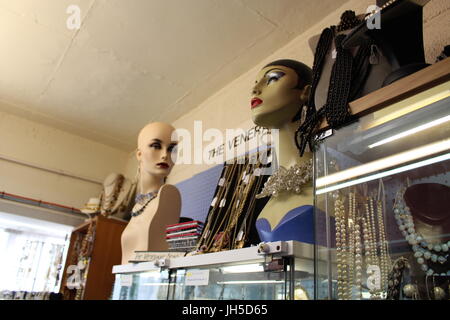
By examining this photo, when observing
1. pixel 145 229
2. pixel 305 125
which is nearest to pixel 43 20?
pixel 145 229

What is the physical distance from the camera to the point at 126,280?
1.65 meters

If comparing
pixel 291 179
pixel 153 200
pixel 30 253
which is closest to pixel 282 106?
pixel 291 179

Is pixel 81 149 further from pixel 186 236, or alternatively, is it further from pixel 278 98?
pixel 278 98

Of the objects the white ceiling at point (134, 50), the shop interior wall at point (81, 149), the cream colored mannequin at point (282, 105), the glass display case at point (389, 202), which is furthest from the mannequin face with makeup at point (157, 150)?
the glass display case at point (389, 202)

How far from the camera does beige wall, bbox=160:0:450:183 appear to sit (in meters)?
1.36

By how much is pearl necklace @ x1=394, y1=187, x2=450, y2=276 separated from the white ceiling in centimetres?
140

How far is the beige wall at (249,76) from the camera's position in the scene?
4.46 feet

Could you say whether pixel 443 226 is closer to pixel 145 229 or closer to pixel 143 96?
pixel 145 229

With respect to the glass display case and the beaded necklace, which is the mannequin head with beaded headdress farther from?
the glass display case

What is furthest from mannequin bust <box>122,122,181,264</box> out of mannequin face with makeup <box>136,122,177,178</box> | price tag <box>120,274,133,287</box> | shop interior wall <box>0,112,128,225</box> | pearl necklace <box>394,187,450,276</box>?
shop interior wall <box>0,112,128,225</box>

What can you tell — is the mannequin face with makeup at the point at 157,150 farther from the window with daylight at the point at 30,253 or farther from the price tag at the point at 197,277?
the window with daylight at the point at 30,253

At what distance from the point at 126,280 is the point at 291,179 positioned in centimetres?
97
